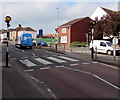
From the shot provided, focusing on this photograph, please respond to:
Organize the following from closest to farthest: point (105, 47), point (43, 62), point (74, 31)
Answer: point (43, 62), point (105, 47), point (74, 31)

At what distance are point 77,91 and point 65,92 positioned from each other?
0.48 meters

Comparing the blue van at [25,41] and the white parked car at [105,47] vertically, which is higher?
the blue van at [25,41]

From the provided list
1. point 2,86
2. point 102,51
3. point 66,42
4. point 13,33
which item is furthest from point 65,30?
point 13,33

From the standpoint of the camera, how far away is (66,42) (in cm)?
4531

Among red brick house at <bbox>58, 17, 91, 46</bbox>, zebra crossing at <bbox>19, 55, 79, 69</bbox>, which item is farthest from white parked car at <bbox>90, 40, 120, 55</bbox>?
red brick house at <bbox>58, 17, 91, 46</bbox>

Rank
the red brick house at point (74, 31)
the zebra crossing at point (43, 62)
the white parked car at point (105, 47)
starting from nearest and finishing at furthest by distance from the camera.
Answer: the zebra crossing at point (43, 62)
the white parked car at point (105, 47)
the red brick house at point (74, 31)

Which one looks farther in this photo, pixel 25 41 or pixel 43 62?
pixel 25 41

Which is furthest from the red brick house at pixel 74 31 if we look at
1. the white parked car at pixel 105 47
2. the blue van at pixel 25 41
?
the white parked car at pixel 105 47

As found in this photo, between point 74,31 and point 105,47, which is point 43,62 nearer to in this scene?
point 105,47

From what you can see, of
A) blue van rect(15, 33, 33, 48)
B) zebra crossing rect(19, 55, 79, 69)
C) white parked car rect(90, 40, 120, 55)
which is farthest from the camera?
blue van rect(15, 33, 33, 48)

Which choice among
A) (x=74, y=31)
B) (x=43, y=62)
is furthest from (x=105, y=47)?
(x=74, y=31)

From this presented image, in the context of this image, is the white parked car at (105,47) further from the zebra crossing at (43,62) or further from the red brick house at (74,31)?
the red brick house at (74,31)

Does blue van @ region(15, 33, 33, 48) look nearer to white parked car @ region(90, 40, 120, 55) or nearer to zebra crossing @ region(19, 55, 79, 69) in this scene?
white parked car @ region(90, 40, 120, 55)

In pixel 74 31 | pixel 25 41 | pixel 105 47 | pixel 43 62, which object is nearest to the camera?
pixel 43 62
